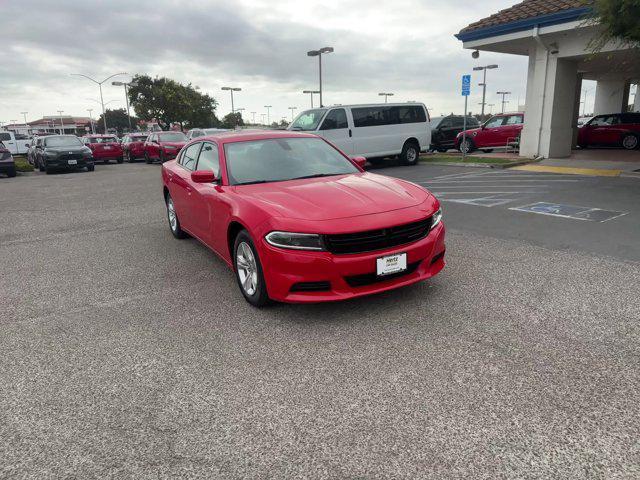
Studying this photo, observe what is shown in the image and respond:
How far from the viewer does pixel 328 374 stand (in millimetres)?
3221

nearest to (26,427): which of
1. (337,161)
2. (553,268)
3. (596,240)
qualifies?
(337,161)

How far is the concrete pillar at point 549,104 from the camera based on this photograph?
615 inches

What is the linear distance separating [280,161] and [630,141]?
19.0 meters

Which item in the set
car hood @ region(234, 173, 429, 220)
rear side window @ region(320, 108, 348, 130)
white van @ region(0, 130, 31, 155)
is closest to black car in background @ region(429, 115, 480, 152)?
rear side window @ region(320, 108, 348, 130)

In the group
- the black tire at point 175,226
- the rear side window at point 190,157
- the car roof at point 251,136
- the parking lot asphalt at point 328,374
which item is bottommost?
the parking lot asphalt at point 328,374

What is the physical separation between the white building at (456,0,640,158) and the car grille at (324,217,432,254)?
1293cm

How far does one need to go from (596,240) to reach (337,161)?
3569 mm

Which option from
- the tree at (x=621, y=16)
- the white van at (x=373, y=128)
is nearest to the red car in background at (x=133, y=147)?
the white van at (x=373, y=128)

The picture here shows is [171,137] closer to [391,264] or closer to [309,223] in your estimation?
[309,223]

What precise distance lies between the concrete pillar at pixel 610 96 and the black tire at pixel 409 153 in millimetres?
12717

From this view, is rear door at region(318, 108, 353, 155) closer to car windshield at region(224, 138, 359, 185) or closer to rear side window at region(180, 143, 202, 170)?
rear side window at region(180, 143, 202, 170)

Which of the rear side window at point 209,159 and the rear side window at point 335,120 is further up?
the rear side window at point 335,120

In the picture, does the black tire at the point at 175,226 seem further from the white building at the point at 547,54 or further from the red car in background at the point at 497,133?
the red car in background at the point at 497,133

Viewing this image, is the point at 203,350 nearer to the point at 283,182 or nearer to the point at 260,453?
the point at 260,453
